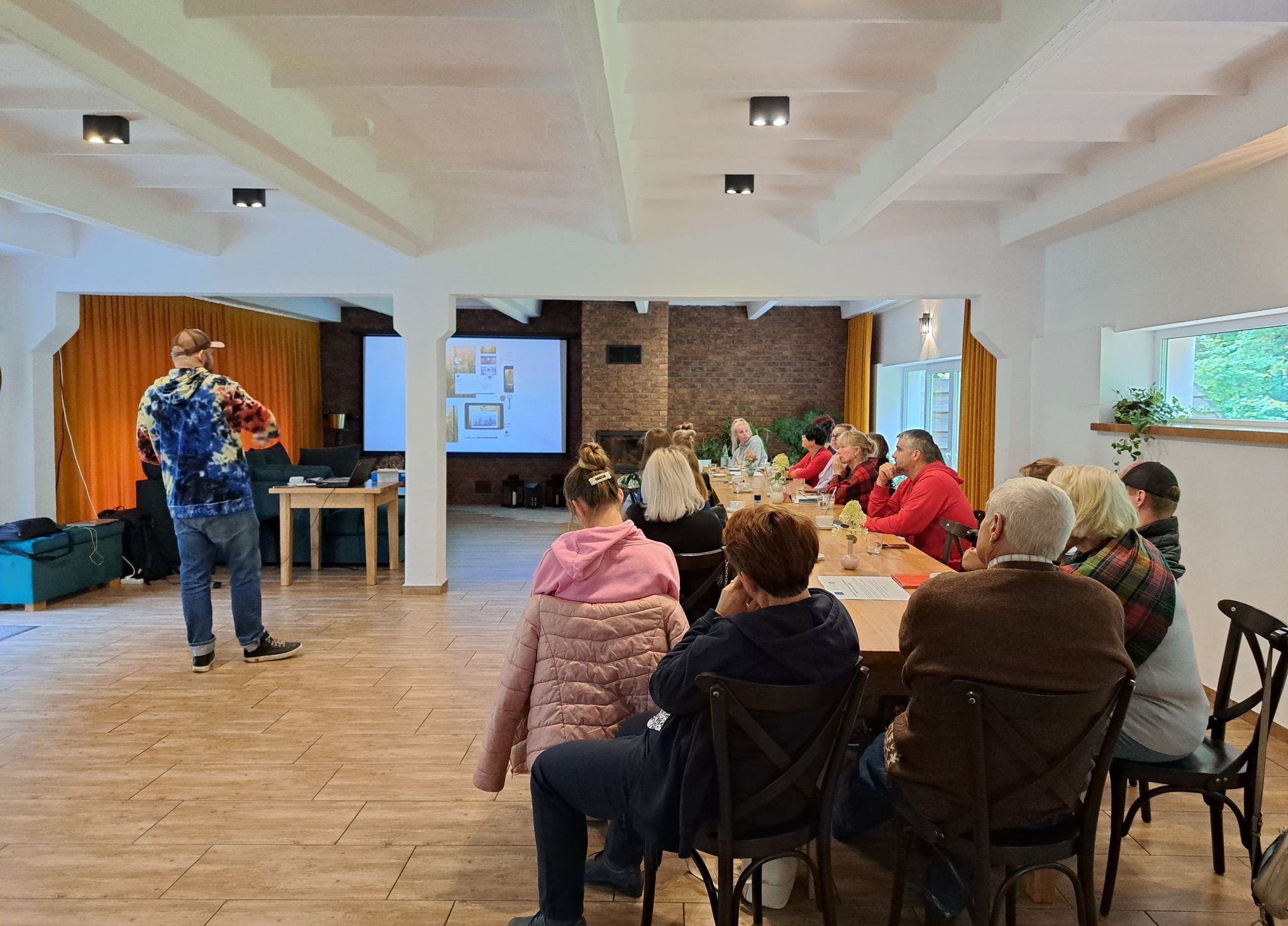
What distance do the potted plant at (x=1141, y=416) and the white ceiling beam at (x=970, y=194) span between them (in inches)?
58.1

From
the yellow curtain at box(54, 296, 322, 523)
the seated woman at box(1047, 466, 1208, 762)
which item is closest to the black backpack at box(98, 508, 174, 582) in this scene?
the yellow curtain at box(54, 296, 322, 523)

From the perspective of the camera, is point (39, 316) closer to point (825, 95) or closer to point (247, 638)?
point (247, 638)

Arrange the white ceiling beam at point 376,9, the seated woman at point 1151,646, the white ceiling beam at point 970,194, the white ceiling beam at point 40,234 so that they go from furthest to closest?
the white ceiling beam at point 40,234, the white ceiling beam at point 970,194, the white ceiling beam at point 376,9, the seated woman at point 1151,646

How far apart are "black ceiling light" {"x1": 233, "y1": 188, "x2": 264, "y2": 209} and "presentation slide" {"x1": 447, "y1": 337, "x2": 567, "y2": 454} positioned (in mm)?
7517

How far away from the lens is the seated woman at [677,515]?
363 centimetres

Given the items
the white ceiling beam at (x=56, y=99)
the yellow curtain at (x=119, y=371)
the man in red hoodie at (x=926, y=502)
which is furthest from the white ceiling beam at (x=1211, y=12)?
the yellow curtain at (x=119, y=371)

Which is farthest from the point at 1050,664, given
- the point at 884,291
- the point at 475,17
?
the point at 884,291

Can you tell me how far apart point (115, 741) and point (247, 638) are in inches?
45.7

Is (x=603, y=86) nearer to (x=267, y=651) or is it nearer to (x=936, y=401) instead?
(x=267, y=651)

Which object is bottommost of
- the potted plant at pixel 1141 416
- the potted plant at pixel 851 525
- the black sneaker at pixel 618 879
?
the black sneaker at pixel 618 879

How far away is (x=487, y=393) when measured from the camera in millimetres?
13375

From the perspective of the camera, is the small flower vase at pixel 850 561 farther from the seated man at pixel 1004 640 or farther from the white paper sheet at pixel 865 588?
the seated man at pixel 1004 640

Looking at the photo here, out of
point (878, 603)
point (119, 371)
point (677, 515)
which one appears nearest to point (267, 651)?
point (677, 515)

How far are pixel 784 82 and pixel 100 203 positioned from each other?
4.23m
